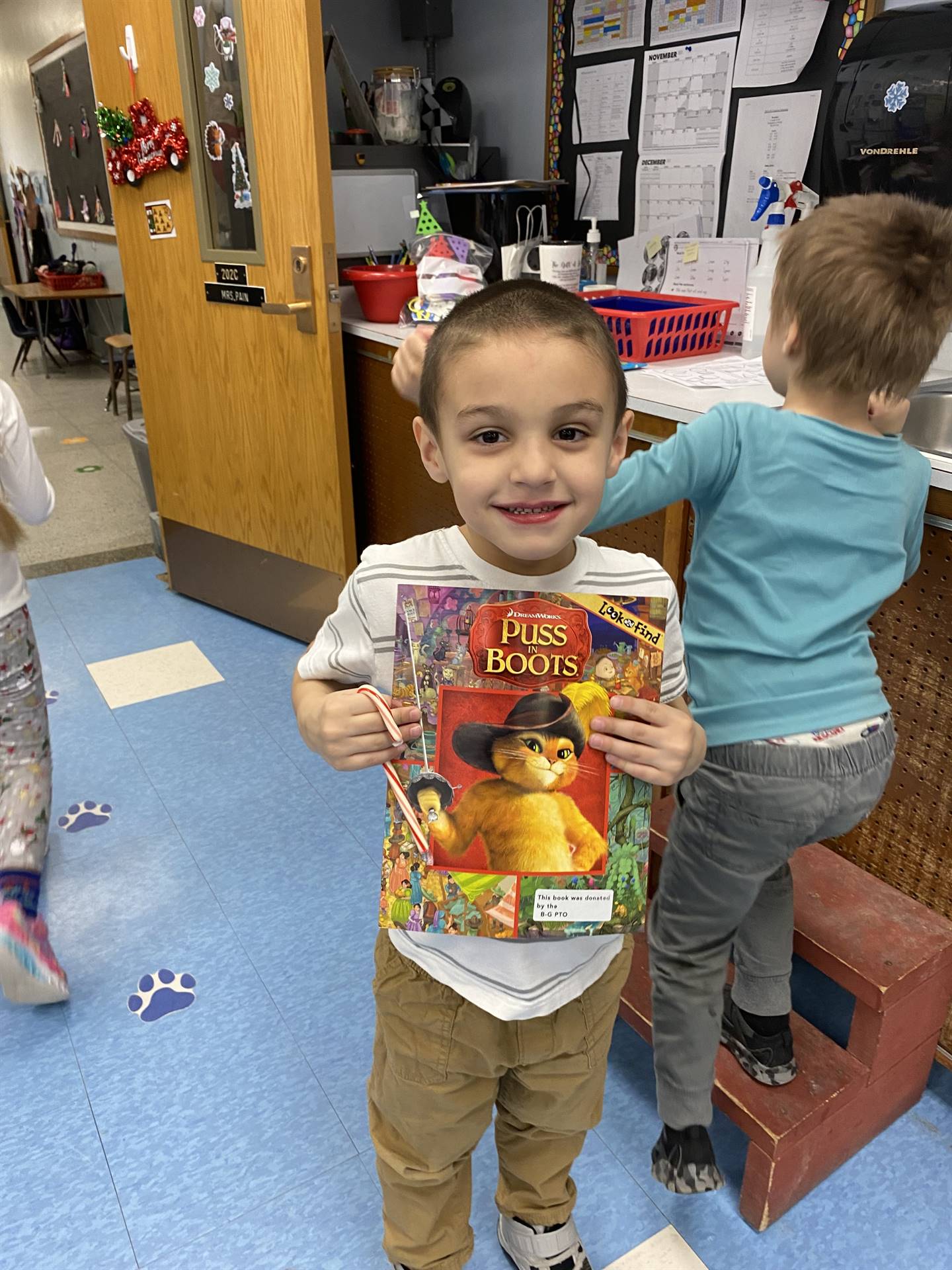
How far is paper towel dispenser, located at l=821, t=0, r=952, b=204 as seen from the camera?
1.36 metres

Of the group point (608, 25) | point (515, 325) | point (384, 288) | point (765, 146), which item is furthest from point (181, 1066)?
point (608, 25)

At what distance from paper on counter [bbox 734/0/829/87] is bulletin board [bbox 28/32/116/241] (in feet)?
14.7

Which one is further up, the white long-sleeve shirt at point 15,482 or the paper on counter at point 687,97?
the paper on counter at point 687,97

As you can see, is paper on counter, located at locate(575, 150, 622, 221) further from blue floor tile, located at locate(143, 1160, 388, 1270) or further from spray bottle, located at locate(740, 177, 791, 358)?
blue floor tile, located at locate(143, 1160, 388, 1270)

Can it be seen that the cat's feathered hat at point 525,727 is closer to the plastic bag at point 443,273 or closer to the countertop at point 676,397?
the countertop at point 676,397

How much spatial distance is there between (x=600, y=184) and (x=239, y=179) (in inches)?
36.0

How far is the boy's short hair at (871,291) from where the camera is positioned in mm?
877

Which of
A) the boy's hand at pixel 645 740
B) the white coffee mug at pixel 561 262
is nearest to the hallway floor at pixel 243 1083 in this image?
the boy's hand at pixel 645 740

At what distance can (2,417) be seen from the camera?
4.98ft

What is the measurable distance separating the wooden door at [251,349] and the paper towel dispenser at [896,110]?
1085mm

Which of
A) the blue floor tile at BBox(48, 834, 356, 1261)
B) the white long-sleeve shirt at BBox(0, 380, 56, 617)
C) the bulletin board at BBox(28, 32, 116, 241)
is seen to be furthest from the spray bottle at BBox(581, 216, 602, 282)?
the bulletin board at BBox(28, 32, 116, 241)

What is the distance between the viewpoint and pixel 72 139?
243 inches

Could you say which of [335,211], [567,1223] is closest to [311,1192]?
[567,1223]

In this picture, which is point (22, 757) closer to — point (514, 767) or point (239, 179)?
point (514, 767)
